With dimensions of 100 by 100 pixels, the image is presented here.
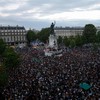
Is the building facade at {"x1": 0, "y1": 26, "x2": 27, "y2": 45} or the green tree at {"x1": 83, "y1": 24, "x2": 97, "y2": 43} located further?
the building facade at {"x1": 0, "y1": 26, "x2": 27, "y2": 45}

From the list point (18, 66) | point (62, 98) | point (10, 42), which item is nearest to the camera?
point (62, 98)

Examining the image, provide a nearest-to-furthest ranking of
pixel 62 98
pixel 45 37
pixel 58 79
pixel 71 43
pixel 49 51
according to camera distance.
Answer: pixel 62 98
pixel 58 79
pixel 49 51
pixel 71 43
pixel 45 37

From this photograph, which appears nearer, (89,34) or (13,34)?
(89,34)

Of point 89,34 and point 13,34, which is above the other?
point 89,34

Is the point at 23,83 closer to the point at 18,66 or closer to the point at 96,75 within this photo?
the point at 96,75

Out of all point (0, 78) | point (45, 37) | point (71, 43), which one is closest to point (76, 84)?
point (0, 78)

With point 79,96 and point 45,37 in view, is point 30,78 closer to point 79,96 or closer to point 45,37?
point 79,96

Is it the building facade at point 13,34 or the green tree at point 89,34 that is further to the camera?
the building facade at point 13,34

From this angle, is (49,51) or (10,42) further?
(10,42)
